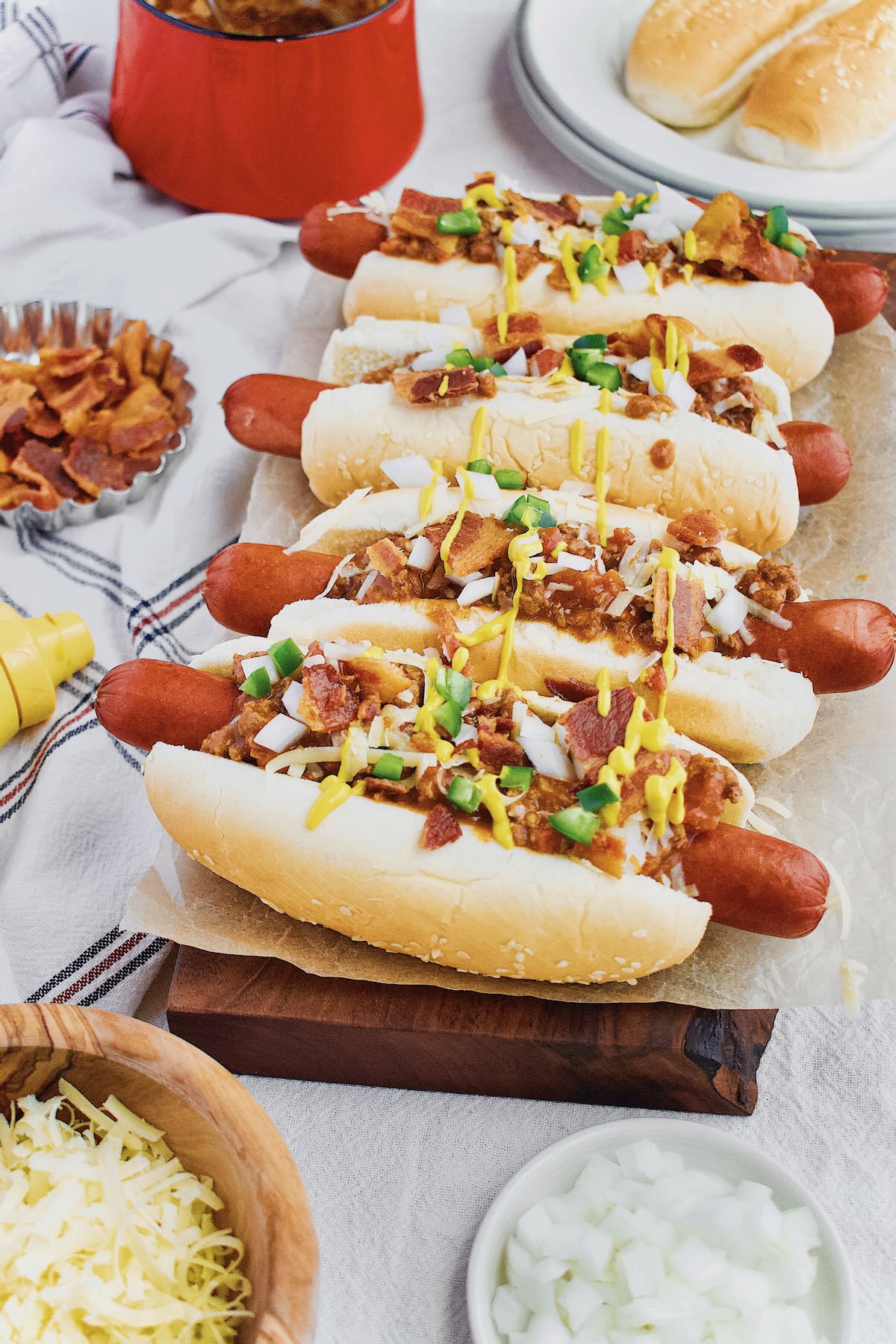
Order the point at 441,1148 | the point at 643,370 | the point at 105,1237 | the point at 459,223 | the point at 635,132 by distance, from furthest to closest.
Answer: the point at 635,132
the point at 459,223
the point at 643,370
the point at 441,1148
the point at 105,1237

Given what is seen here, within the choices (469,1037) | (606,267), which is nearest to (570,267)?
(606,267)

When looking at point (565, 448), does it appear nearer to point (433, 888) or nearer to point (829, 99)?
point (433, 888)

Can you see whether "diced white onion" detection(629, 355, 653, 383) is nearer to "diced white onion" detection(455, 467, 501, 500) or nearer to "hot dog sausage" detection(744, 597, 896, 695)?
"diced white onion" detection(455, 467, 501, 500)

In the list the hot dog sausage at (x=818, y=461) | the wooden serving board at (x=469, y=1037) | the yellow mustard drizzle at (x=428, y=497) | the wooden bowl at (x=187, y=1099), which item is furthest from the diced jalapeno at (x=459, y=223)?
the wooden bowl at (x=187, y=1099)

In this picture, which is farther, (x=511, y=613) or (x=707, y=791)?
(x=511, y=613)

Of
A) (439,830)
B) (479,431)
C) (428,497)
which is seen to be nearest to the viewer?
(439,830)

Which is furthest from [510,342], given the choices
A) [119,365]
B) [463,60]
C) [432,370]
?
[463,60]

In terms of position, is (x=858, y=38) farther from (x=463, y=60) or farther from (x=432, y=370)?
(x=432, y=370)
